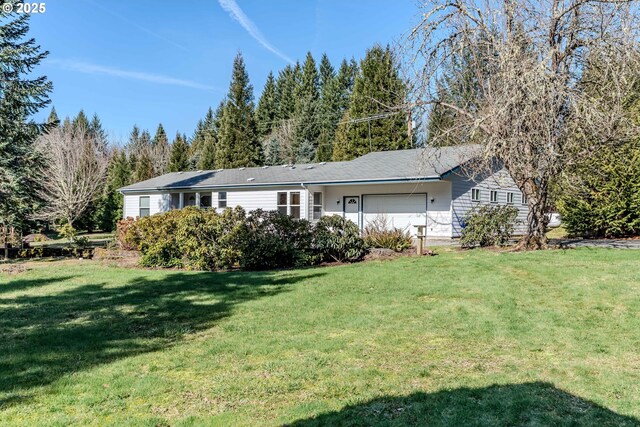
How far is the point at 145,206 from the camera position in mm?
25094

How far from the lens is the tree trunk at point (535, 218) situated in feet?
40.5

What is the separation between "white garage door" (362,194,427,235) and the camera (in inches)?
685

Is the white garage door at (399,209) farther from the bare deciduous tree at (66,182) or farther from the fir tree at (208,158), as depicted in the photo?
the fir tree at (208,158)

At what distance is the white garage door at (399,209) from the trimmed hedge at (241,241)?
6.23 meters

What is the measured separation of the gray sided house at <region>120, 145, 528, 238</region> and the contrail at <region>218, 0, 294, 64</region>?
23.5ft

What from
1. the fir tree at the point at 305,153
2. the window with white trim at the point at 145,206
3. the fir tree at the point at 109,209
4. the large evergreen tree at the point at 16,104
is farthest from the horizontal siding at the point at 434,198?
the fir tree at the point at 305,153

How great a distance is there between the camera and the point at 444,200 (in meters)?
16.8

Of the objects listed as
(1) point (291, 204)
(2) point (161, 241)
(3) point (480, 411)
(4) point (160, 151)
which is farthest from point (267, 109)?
(3) point (480, 411)

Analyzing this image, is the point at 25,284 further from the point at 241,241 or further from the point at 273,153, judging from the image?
the point at 273,153

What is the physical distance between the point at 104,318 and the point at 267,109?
149ft

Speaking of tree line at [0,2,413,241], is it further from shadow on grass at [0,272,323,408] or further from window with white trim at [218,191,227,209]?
window with white trim at [218,191,227,209]

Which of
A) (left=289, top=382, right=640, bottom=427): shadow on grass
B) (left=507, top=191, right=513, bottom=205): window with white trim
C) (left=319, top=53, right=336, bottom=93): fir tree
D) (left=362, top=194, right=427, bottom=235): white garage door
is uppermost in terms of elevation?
(left=319, top=53, right=336, bottom=93): fir tree

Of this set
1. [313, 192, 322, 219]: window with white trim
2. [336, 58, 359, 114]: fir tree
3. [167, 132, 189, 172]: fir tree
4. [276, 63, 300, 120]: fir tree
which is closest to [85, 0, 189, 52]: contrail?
[313, 192, 322, 219]: window with white trim

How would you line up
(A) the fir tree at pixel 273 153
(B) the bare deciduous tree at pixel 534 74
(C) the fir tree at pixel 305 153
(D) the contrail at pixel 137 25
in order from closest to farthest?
1. (B) the bare deciduous tree at pixel 534 74
2. (D) the contrail at pixel 137 25
3. (C) the fir tree at pixel 305 153
4. (A) the fir tree at pixel 273 153
